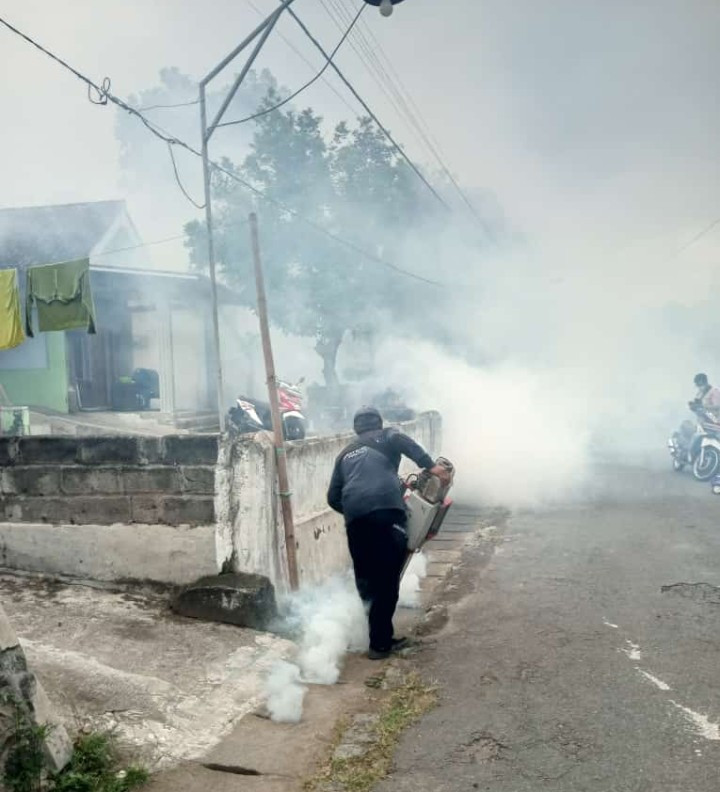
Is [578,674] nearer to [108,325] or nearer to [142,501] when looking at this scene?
[142,501]

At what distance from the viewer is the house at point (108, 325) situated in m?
15.3

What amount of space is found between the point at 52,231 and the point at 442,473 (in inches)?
509

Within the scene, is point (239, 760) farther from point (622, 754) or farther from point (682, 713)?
point (682, 713)

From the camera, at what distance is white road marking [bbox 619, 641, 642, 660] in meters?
5.04

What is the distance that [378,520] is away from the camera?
17.6 feet

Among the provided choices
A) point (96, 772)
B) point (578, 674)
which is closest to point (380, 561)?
point (578, 674)

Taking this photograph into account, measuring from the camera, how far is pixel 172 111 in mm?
18656

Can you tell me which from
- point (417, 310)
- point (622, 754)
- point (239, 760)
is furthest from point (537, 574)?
point (417, 310)

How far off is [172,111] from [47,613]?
52.1 ft

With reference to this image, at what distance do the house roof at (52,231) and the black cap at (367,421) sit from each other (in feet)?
34.5

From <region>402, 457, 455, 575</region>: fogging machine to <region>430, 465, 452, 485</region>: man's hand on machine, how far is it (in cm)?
3

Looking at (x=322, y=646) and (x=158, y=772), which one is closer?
(x=158, y=772)

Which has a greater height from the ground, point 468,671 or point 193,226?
point 193,226

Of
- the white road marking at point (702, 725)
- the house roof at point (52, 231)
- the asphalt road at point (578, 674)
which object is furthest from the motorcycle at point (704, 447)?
the house roof at point (52, 231)
